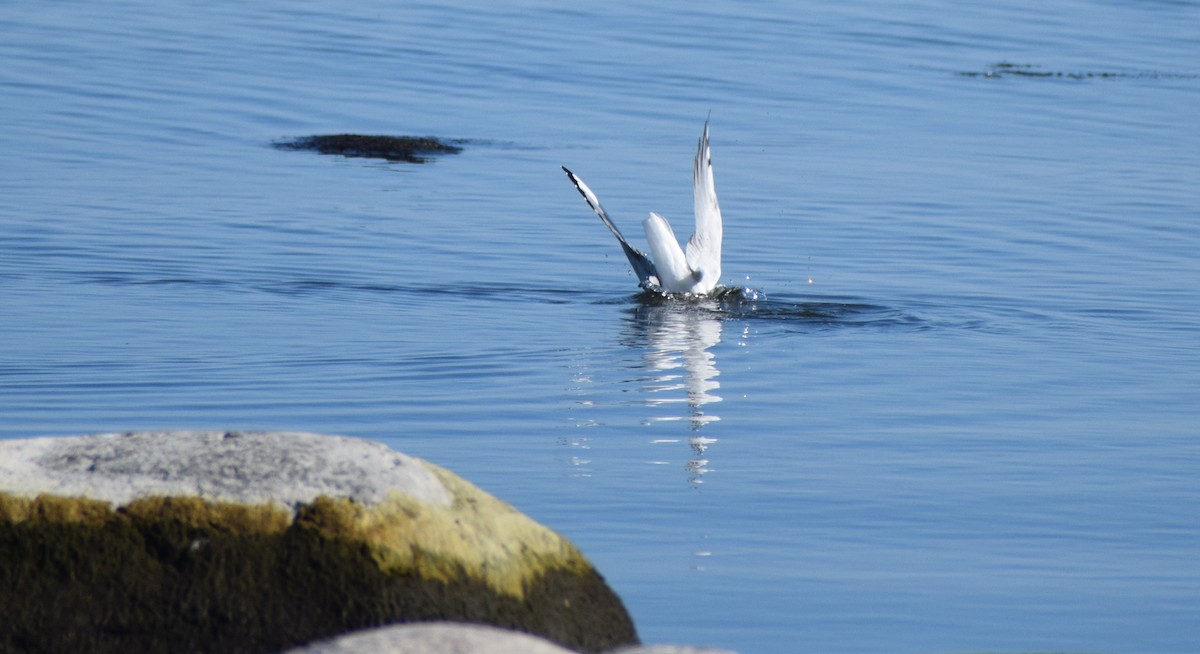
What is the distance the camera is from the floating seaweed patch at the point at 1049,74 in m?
29.9

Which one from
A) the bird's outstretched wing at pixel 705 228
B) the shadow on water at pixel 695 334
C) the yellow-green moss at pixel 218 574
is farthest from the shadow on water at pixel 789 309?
the yellow-green moss at pixel 218 574

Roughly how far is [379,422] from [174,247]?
19.4 ft

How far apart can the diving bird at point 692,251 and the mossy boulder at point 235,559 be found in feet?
28.3

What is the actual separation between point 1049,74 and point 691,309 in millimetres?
17869

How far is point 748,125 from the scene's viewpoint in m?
23.8

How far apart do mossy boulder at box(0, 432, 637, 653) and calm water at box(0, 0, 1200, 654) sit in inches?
43.1

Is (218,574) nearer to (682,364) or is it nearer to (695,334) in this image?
(682,364)

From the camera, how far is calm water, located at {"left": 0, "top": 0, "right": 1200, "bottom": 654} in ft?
23.8

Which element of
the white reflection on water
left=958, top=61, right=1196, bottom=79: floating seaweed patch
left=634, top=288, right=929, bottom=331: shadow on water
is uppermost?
left=958, top=61, right=1196, bottom=79: floating seaweed patch

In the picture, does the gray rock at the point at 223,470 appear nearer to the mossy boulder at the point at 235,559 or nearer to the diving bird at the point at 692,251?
the mossy boulder at the point at 235,559

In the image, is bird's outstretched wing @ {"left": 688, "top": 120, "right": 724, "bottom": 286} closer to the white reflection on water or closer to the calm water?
the white reflection on water

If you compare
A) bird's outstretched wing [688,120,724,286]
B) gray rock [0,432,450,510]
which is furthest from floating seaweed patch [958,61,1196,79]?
gray rock [0,432,450,510]

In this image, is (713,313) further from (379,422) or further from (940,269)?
(379,422)

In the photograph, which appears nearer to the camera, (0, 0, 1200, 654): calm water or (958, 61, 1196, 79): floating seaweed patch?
(0, 0, 1200, 654): calm water
